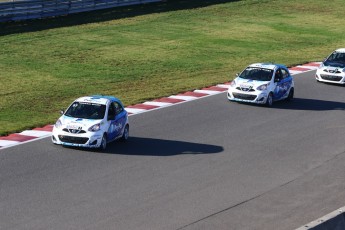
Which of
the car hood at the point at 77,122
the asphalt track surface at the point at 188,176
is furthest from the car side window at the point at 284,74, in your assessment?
the car hood at the point at 77,122

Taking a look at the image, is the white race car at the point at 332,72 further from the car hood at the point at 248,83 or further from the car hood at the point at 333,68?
the car hood at the point at 248,83

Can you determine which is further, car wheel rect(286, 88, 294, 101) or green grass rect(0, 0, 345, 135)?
green grass rect(0, 0, 345, 135)

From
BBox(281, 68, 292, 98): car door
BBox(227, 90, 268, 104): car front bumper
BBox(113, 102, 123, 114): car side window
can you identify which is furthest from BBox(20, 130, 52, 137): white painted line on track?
BBox(281, 68, 292, 98): car door

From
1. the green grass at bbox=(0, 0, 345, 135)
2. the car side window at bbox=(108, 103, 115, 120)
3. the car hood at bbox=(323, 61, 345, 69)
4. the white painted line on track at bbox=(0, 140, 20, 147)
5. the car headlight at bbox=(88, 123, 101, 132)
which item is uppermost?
the car side window at bbox=(108, 103, 115, 120)

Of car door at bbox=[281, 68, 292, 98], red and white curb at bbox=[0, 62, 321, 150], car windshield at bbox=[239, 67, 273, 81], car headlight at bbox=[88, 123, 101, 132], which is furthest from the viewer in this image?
car door at bbox=[281, 68, 292, 98]

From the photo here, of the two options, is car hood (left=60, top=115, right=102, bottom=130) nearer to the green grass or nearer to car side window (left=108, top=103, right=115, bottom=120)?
car side window (left=108, top=103, right=115, bottom=120)

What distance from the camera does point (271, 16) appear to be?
63156mm

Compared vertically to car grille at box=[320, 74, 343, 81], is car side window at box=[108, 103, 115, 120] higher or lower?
higher

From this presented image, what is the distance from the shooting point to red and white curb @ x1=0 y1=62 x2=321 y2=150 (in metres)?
28.2

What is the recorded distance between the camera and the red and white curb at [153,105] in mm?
28172

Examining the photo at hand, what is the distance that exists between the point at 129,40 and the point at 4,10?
22.4 feet

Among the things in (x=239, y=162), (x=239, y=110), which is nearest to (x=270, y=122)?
(x=239, y=110)

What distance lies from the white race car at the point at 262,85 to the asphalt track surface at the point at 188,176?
1117mm

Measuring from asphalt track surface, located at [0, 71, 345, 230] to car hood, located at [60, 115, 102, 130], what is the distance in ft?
2.24
